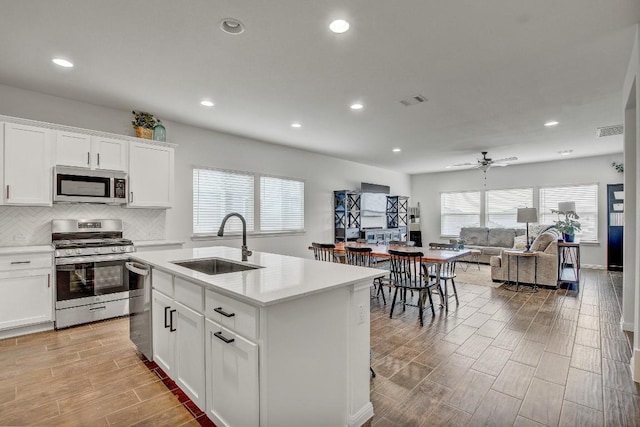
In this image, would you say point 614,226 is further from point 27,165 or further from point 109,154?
point 27,165

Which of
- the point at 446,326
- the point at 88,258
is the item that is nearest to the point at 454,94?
the point at 446,326

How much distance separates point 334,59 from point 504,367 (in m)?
3.08

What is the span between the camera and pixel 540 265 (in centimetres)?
556

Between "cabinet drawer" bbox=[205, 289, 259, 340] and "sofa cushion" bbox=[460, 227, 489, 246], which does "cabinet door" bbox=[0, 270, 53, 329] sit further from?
"sofa cushion" bbox=[460, 227, 489, 246]

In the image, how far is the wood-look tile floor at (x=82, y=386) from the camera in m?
2.05

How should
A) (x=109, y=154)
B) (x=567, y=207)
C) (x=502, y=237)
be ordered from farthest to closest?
(x=502, y=237) → (x=567, y=207) → (x=109, y=154)

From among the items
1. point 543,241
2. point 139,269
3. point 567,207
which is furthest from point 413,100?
point 567,207

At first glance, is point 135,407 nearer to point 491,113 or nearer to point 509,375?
point 509,375

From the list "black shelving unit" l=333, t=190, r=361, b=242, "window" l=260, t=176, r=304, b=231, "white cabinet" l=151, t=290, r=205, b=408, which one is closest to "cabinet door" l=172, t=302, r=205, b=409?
"white cabinet" l=151, t=290, r=205, b=408

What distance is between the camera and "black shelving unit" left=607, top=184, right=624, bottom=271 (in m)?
7.30

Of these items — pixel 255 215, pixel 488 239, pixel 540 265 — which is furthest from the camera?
pixel 488 239

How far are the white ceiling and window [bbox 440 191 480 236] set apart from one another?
4761 mm

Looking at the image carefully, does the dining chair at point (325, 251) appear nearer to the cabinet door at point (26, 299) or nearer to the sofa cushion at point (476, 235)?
the cabinet door at point (26, 299)

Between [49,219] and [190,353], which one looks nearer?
[190,353]
